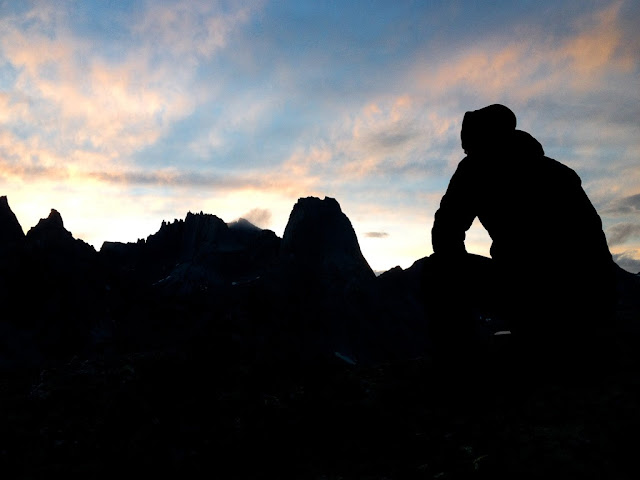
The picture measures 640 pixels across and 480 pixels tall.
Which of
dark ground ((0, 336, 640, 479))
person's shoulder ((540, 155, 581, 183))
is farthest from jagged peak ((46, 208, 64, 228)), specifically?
person's shoulder ((540, 155, 581, 183))

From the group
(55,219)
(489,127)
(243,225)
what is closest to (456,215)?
(489,127)

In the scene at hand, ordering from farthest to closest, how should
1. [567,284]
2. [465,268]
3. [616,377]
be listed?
[465,268] < [567,284] < [616,377]

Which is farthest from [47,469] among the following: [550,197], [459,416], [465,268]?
[550,197]

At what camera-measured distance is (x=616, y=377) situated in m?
3.66

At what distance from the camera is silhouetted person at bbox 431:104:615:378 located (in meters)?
3.87

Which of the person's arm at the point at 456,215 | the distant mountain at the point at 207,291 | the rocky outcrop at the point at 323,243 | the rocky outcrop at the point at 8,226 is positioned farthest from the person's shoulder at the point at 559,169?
the rocky outcrop at the point at 8,226

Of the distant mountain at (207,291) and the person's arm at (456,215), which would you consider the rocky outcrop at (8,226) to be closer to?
the distant mountain at (207,291)

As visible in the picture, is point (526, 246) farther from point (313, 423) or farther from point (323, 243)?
point (323, 243)

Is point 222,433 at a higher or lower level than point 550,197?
lower

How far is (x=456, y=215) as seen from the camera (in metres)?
4.59

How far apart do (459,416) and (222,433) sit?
256 cm

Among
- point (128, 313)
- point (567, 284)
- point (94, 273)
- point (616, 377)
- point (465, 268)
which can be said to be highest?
point (94, 273)

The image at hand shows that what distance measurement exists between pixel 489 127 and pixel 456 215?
980 millimetres

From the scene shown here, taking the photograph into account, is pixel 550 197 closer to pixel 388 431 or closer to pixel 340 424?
pixel 388 431
